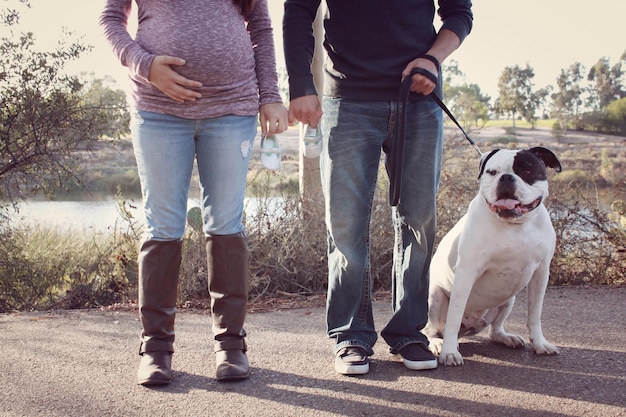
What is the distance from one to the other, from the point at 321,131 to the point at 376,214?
2688 millimetres

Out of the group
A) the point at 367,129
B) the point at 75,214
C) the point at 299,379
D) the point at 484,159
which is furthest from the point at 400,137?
the point at 75,214

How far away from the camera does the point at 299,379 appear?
3164mm

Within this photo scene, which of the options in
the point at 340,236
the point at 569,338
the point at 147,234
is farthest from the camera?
the point at 569,338

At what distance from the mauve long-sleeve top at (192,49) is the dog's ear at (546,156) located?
1411mm

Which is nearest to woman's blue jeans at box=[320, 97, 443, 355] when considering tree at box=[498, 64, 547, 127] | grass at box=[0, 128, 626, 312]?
grass at box=[0, 128, 626, 312]

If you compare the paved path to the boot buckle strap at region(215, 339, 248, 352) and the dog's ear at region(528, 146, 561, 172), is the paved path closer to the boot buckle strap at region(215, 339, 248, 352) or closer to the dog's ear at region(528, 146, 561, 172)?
the boot buckle strap at region(215, 339, 248, 352)

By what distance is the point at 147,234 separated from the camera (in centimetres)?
305

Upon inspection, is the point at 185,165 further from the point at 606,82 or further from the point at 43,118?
the point at 606,82

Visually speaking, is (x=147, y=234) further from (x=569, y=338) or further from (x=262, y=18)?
(x=569, y=338)

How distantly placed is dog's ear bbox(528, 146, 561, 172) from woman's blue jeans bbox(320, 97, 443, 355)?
1.58 ft

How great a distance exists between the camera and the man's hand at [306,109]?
3.21 meters

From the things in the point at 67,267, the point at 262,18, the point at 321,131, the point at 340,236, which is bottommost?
the point at 67,267

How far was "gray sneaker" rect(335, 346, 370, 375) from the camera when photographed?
124 inches

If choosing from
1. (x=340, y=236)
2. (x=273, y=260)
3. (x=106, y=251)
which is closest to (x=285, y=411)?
(x=340, y=236)
